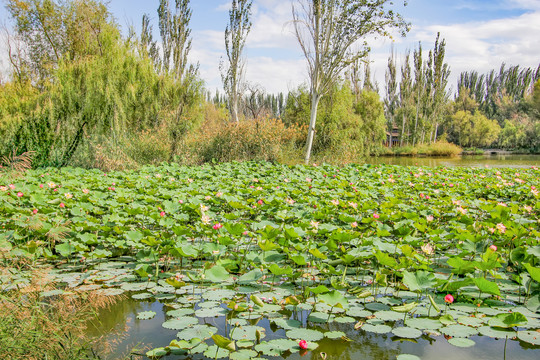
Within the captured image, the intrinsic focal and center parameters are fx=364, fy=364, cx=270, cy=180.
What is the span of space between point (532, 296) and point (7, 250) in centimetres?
330

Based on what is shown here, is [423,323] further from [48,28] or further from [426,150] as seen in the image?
[426,150]

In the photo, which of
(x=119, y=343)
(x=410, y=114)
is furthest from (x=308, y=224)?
(x=410, y=114)

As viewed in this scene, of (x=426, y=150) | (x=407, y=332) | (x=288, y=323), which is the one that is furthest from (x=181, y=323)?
(x=426, y=150)

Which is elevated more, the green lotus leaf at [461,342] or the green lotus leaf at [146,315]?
the green lotus leaf at [461,342]

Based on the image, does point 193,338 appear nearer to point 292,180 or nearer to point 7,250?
point 7,250

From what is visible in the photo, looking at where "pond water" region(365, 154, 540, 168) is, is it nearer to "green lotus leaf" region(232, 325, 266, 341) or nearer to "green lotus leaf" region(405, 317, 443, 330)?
"green lotus leaf" region(405, 317, 443, 330)

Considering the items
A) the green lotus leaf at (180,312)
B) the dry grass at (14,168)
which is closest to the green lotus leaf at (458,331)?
the green lotus leaf at (180,312)

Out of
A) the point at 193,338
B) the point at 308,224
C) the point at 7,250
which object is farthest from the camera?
the point at 308,224

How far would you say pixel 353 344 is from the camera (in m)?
1.86

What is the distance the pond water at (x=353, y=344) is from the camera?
5.79ft

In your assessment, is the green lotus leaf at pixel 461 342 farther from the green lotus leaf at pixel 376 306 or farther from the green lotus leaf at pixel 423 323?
the green lotus leaf at pixel 376 306

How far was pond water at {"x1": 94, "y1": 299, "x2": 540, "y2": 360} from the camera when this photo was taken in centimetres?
176

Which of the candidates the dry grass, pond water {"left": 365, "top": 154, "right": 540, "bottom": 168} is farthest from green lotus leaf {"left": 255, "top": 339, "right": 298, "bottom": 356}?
pond water {"left": 365, "top": 154, "right": 540, "bottom": 168}

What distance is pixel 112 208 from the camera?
3793 mm
